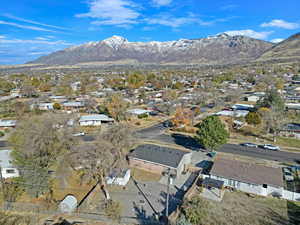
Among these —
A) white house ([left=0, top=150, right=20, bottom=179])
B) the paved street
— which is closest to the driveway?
white house ([left=0, top=150, right=20, bottom=179])

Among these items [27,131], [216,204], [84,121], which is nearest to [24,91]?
[84,121]

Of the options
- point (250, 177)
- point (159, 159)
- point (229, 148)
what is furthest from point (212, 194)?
point (229, 148)

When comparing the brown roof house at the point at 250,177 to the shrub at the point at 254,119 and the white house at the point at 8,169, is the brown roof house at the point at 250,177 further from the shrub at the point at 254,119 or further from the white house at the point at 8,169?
the white house at the point at 8,169

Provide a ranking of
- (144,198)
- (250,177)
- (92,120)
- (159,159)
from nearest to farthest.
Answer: (144,198), (250,177), (159,159), (92,120)

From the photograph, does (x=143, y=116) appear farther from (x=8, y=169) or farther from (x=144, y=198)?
(x=8, y=169)

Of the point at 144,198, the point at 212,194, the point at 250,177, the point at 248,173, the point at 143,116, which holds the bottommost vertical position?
the point at 144,198

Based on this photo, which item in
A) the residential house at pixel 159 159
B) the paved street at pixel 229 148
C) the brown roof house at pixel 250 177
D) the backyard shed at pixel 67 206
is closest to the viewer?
the backyard shed at pixel 67 206

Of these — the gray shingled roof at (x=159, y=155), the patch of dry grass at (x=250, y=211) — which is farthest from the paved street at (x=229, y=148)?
the patch of dry grass at (x=250, y=211)

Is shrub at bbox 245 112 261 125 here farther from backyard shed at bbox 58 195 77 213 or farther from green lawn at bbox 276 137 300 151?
backyard shed at bbox 58 195 77 213

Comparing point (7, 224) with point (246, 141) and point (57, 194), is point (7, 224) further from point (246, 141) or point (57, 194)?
point (246, 141)
